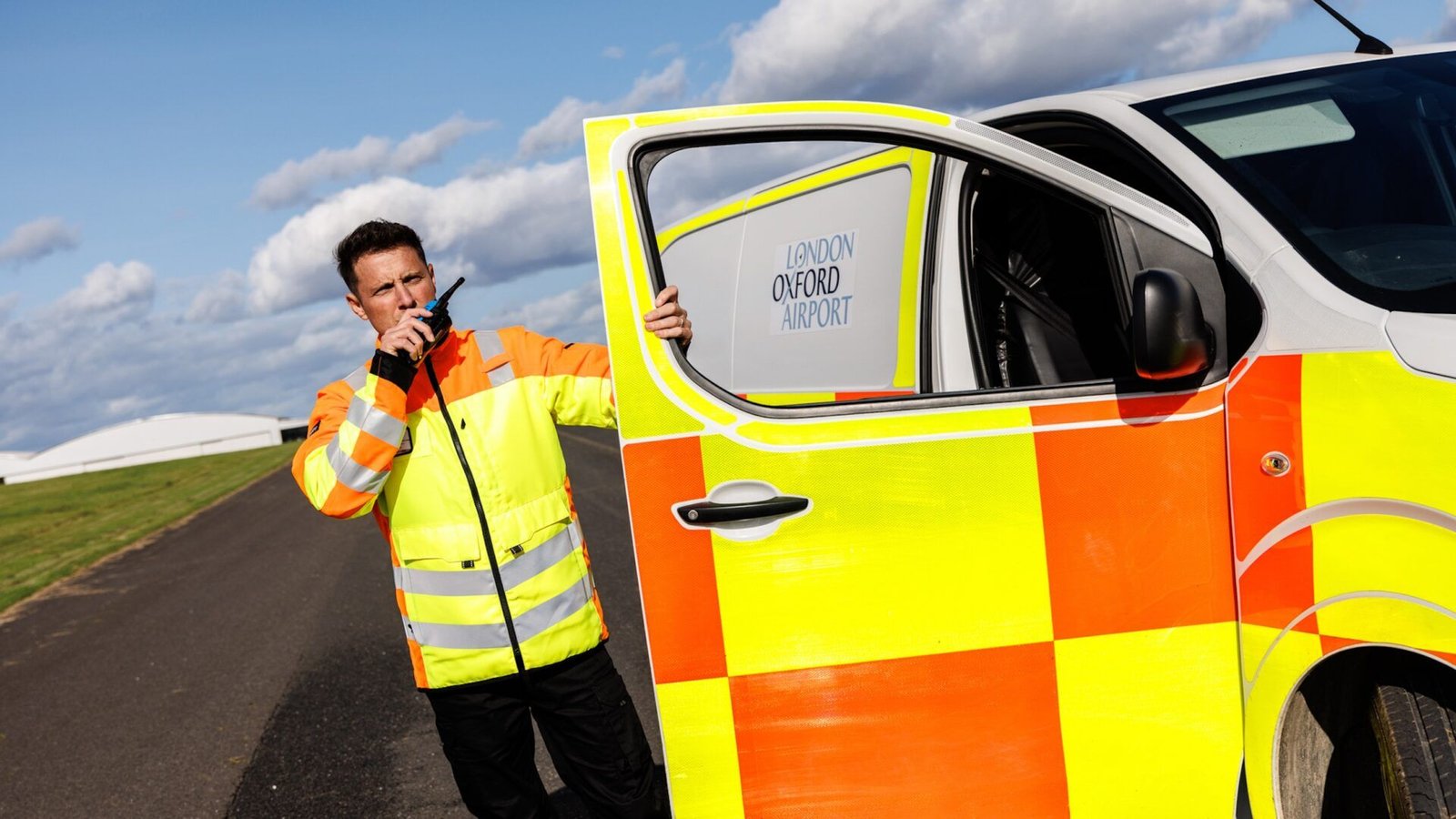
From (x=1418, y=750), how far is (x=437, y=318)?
2.04 meters

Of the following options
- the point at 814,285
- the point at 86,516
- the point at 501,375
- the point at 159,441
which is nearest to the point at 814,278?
the point at 814,285

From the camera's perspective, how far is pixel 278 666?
23.1ft

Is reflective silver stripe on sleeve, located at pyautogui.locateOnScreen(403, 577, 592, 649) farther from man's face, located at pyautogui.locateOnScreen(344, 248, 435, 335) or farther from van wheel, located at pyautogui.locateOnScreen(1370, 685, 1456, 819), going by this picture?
van wheel, located at pyautogui.locateOnScreen(1370, 685, 1456, 819)

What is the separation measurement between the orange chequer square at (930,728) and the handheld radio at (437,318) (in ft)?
3.26

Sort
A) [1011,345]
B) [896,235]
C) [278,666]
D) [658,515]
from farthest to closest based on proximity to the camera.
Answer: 1. [278,666]
2. [896,235]
3. [1011,345]
4. [658,515]

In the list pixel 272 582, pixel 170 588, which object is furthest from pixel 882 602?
pixel 170 588

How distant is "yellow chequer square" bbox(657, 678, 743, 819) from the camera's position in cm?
232

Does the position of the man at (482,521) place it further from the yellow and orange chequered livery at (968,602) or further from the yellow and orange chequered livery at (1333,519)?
the yellow and orange chequered livery at (1333,519)

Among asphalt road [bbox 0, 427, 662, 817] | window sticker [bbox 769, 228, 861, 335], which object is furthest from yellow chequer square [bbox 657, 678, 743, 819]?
window sticker [bbox 769, 228, 861, 335]

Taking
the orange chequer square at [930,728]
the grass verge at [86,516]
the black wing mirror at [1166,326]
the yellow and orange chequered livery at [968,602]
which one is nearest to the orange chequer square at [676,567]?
the yellow and orange chequered livery at [968,602]

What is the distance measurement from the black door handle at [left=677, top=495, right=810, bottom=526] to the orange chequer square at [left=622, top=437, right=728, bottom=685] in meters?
0.02

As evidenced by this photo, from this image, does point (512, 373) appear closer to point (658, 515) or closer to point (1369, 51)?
point (658, 515)

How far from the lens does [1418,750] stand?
2092mm

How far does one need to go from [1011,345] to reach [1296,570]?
145 cm
